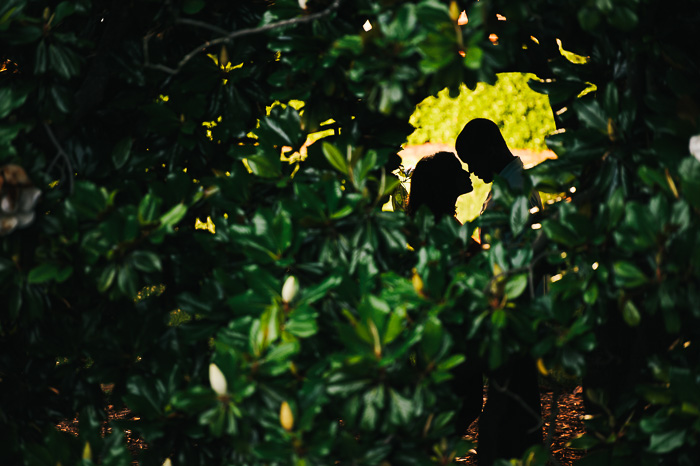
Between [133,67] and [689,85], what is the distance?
160 centimetres

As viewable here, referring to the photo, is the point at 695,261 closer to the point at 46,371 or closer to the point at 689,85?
the point at 689,85

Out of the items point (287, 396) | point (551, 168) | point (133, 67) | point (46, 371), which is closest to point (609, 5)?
point (551, 168)

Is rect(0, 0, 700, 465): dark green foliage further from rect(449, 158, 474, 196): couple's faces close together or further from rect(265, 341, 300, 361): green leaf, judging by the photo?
rect(449, 158, 474, 196): couple's faces close together

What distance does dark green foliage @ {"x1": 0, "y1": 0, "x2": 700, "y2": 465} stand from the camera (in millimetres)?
1829

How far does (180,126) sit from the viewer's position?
7.64 ft

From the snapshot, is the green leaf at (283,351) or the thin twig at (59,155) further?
the thin twig at (59,155)

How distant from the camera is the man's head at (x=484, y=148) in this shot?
4605 millimetres

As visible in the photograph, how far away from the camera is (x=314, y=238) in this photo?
6.75 ft

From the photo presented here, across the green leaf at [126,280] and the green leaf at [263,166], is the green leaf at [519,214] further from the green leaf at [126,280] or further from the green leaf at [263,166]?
the green leaf at [126,280]

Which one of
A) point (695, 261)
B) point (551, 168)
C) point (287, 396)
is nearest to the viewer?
point (695, 261)

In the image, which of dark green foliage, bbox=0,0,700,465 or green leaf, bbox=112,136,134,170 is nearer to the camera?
dark green foliage, bbox=0,0,700,465

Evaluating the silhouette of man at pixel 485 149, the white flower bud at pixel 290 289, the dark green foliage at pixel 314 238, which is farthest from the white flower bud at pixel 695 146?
the silhouette of man at pixel 485 149

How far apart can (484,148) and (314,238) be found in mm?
2794

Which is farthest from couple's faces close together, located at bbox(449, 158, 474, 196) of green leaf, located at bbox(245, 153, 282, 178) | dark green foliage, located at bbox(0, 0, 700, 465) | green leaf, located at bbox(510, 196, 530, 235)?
green leaf, located at bbox(245, 153, 282, 178)
